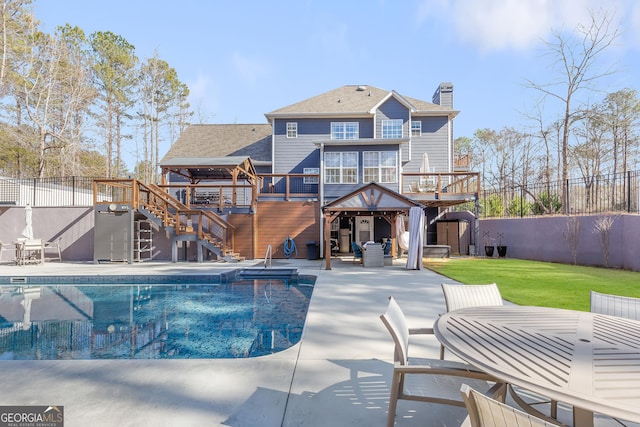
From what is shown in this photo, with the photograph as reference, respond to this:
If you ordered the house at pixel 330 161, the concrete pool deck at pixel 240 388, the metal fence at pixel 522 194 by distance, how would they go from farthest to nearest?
the house at pixel 330 161 < the metal fence at pixel 522 194 < the concrete pool deck at pixel 240 388

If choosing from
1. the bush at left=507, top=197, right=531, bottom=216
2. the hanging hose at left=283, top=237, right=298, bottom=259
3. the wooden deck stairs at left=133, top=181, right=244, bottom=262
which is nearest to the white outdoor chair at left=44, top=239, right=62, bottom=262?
the wooden deck stairs at left=133, top=181, right=244, bottom=262

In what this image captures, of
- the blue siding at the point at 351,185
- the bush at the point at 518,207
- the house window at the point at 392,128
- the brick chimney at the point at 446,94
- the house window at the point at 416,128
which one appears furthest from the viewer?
the brick chimney at the point at 446,94

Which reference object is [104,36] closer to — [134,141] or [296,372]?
[134,141]

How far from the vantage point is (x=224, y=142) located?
69.5ft

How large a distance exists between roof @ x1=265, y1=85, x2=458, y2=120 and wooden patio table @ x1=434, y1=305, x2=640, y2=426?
17.4 m

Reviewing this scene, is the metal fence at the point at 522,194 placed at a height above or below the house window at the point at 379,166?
below

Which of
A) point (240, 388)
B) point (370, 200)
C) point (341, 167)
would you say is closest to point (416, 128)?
point (341, 167)

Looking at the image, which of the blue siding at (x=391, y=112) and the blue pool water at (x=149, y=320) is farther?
the blue siding at (x=391, y=112)

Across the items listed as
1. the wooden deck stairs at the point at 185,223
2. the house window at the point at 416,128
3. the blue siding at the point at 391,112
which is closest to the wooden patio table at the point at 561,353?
the wooden deck stairs at the point at 185,223

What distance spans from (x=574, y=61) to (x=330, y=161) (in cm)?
1448

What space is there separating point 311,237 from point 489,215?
37.5 ft

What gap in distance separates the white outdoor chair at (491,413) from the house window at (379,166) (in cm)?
1486

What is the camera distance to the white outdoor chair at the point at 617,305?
286cm

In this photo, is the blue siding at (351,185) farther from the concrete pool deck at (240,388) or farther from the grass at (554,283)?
the concrete pool deck at (240,388)
